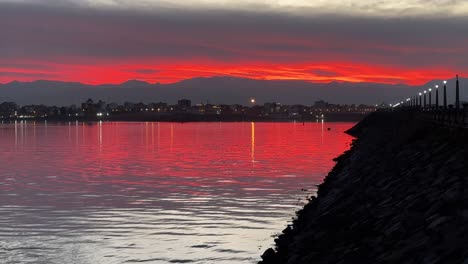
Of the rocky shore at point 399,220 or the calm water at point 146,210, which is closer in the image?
the rocky shore at point 399,220

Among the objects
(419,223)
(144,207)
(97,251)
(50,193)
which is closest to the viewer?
(419,223)

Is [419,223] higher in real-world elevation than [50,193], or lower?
higher

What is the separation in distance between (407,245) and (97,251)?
11.7m

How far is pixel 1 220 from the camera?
26.1m

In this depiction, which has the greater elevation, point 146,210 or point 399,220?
point 399,220

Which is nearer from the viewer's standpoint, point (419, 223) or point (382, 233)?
point (419, 223)

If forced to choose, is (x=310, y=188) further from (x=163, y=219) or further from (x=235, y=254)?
(x=235, y=254)

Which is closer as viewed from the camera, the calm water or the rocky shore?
the rocky shore

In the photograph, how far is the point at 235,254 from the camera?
1958 centimetres

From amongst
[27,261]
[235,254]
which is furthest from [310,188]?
[27,261]

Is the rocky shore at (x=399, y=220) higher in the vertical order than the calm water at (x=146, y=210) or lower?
higher

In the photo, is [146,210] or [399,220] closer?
[399,220]

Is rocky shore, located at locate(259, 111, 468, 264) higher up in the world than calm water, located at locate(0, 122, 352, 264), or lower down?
higher up

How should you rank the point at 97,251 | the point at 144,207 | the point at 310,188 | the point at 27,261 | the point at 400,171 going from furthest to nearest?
the point at 310,188 → the point at 144,207 → the point at 400,171 → the point at 97,251 → the point at 27,261
